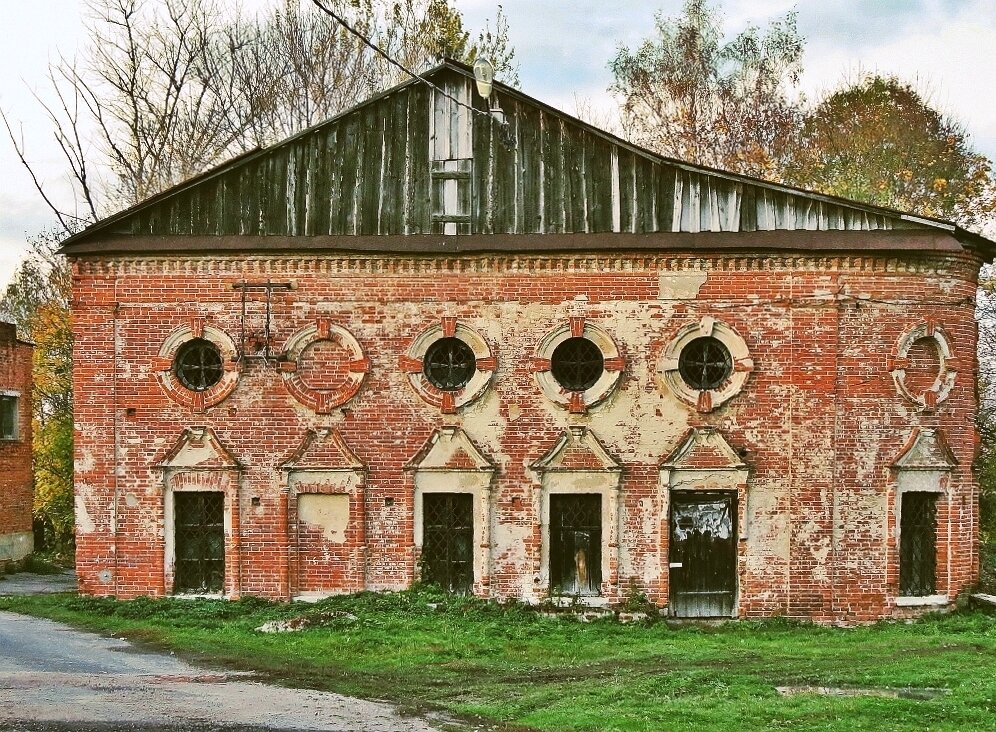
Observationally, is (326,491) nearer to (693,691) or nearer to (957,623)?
(693,691)

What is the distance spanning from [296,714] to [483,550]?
6075 millimetres

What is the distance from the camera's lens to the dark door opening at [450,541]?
16266 mm

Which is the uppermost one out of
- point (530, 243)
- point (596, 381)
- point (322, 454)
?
point (530, 243)

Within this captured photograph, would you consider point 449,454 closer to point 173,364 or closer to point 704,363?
point 704,363

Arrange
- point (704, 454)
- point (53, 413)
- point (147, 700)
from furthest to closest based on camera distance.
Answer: point (53, 413), point (704, 454), point (147, 700)

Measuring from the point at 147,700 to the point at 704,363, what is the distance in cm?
934

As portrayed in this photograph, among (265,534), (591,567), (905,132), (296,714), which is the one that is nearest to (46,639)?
(265,534)

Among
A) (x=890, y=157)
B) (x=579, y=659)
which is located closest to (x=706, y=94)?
(x=890, y=157)

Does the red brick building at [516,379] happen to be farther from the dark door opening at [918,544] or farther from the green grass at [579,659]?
the green grass at [579,659]

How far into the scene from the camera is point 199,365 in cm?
1664

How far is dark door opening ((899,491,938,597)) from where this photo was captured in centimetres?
1641

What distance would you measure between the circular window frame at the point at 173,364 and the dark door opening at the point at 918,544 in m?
10.6

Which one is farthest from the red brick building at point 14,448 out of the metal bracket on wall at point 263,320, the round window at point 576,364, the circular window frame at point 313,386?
the round window at point 576,364

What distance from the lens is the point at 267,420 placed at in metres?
16.5
